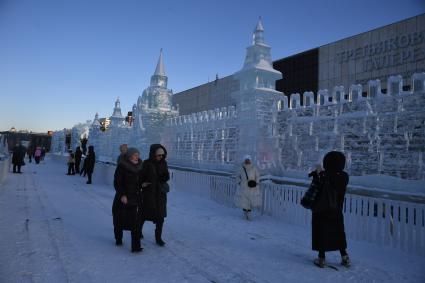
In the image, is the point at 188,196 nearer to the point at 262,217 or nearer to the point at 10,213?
the point at 262,217

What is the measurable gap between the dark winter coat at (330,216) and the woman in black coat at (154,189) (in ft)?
7.18

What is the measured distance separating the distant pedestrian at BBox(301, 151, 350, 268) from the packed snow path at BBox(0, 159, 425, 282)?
1.09ft

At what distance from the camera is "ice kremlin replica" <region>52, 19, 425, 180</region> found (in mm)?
7367

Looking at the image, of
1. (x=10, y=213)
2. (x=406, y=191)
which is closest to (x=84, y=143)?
(x=10, y=213)

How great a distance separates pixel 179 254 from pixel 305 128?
657 cm

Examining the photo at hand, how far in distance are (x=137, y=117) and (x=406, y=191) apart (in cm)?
1523

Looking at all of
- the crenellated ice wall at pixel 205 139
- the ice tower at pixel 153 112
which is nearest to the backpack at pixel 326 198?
the crenellated ice wall at pixel 205 139

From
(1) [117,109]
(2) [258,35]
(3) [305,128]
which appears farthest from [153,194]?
(1) [117,109]

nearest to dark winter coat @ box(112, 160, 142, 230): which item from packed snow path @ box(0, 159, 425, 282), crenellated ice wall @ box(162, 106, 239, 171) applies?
packed snow path @ box(0, 159, 425, 282)

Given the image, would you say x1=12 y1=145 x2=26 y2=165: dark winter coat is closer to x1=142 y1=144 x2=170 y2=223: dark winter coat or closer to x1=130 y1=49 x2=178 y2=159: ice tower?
x1=130 y1=49 x2=178 y2=159: ice tower

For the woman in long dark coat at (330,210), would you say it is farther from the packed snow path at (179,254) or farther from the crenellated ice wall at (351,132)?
the crenellated ice wall at (351,132)

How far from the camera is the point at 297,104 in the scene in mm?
9898

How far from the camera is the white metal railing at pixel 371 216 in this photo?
468 cm

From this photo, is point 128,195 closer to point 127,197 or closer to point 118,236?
point 127,197
